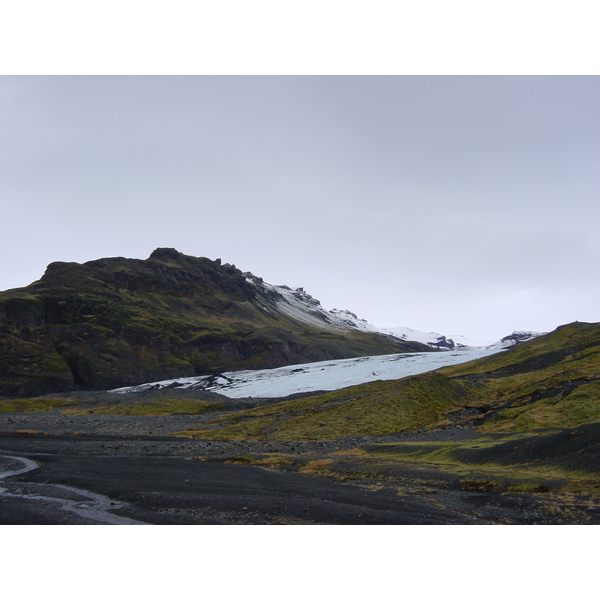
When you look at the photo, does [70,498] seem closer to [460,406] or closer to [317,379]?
[460,406]

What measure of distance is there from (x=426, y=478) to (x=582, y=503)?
9.34 metres

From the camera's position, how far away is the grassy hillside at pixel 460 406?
4453cm

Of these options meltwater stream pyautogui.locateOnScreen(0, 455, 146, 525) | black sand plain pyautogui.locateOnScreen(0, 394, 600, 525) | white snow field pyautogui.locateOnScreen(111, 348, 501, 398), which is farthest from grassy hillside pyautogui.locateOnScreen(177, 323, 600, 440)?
meltwater stream pyautogui.locateOnScreen(0, 455, 146, 525)

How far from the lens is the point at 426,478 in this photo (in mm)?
26609

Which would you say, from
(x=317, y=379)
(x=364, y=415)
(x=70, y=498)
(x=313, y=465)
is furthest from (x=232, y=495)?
(x=317, y=379)

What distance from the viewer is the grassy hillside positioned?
44.5m

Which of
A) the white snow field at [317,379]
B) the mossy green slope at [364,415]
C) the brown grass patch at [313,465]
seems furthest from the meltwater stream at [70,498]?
the white snow field at [317,379]

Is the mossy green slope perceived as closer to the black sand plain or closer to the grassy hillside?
the grassy hillside

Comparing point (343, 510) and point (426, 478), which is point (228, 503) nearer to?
point (343, 510)

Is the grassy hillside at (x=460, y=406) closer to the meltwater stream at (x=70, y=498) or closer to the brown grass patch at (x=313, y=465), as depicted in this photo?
the brown grass patch at (x=313, y=465)

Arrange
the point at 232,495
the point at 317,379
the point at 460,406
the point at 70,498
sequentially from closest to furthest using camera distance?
the point at 70,498
the point at 232,495
the point at 460,406
the point at 317,379

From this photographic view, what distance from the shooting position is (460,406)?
6400 centimetres

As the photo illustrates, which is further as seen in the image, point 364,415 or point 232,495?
point 364,415

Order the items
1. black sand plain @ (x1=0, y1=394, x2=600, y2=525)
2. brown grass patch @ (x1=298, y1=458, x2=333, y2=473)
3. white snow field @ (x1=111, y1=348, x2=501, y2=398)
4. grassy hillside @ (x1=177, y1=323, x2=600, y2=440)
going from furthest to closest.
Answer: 1. white snow field @ (x1=111, y1=348, x2=501, y2=398)
2. grassy hillside @ (x1=177, y1=323, x2=600, y2=440)
3. brown grass patch @ (x1=298, y1=458, x2=333, y2=473)
4. black sand plain @ (x1=0, y1=394, x2=600, y2=525)
